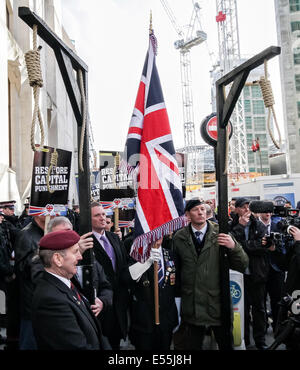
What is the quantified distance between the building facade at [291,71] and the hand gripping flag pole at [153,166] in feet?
99.8

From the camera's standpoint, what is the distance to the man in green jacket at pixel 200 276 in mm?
3709

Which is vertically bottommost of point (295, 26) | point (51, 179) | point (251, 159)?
point (51, 179)

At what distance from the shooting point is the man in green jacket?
371 centimetres

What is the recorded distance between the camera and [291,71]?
Result: 32219 mm

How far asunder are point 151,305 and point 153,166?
1.46 meters

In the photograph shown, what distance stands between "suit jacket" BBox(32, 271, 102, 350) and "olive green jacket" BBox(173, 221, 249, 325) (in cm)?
155

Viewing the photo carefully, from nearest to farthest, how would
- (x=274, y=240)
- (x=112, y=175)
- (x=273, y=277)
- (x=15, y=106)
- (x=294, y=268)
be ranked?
(x=294, y=268) < (x=274, y=240) < (x=273, y=277) < (x=112, y=175) < (x=15, y=106)

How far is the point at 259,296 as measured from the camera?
203 inches

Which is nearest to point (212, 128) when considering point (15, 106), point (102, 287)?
point (102, 287)

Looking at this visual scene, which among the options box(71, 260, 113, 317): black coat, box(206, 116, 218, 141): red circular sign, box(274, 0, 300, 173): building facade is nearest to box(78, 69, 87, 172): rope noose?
box(71, 260, 113, 317): black coat

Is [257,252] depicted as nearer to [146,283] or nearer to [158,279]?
[158,279]
